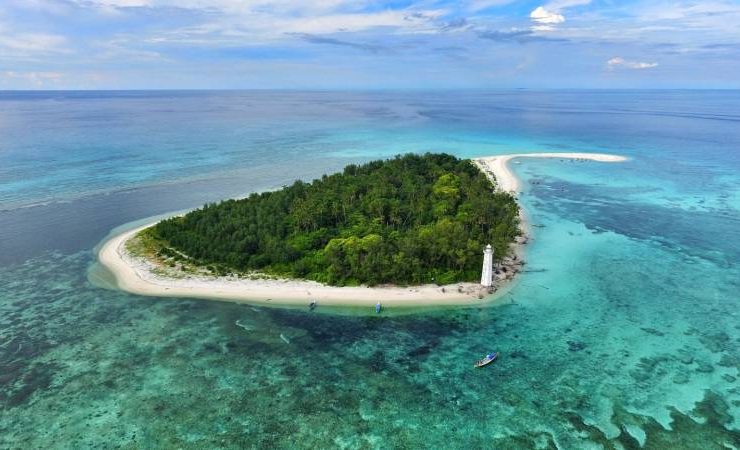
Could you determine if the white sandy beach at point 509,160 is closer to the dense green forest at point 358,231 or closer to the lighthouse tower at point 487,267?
the dense green forest at point 358,231

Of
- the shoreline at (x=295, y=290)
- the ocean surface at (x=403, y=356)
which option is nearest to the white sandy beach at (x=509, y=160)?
the ocean surface at (x=403, y=356)

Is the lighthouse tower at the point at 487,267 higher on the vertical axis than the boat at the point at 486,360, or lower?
higher

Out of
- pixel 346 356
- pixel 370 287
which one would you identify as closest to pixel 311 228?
pixel 370 287

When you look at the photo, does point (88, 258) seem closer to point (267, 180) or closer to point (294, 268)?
point (294, 268)

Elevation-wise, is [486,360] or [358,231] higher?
[358,231]

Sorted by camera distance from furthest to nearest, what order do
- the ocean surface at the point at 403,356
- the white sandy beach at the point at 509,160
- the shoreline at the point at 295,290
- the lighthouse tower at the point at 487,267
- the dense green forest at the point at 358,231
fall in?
1. the white sandy beach at the point at 509,160
2. the dense green forest at the point at 358,231
3. the lighthouse tower at the point at 487,267
4. the shoreline at the point at 295,290
5. the ocean surface at the point at 403,356

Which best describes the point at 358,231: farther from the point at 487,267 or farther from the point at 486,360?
the point at 486,360

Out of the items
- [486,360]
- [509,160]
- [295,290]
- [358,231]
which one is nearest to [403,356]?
[486,360]
